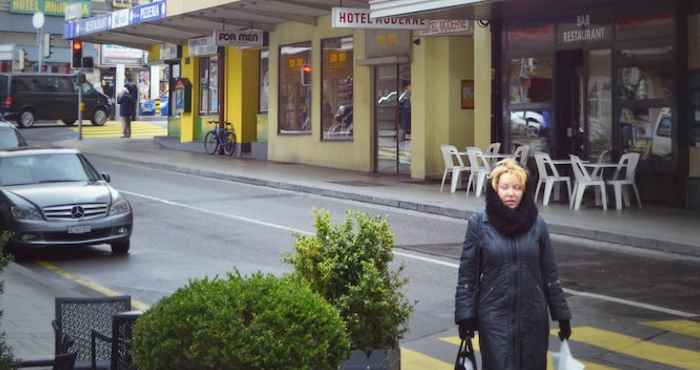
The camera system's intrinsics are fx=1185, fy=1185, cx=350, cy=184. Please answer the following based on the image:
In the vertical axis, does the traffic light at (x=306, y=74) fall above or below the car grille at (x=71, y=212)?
above

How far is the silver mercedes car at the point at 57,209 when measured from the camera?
1498 cm

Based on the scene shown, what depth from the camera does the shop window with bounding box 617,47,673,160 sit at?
20234 millimetres

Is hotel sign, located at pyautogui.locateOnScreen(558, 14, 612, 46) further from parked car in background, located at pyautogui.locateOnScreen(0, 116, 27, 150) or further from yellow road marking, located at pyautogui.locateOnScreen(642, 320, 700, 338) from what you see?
yellow road marking, located at pyautogui.locateOnScreen(642, 320, 700, 338)

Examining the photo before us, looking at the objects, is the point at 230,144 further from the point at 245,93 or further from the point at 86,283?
the point at 86,283

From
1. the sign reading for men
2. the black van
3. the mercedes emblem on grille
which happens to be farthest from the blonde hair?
the black van

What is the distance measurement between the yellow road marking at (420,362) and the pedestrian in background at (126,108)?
108 ft

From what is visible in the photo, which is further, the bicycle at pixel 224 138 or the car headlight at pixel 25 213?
the bicycle at pixel 224 138

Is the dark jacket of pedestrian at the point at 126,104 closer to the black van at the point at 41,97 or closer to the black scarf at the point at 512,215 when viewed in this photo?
the black van at the point at 41,97

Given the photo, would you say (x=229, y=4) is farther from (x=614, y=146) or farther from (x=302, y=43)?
(x=614, y=146)

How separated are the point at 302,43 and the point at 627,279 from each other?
65.2 feet

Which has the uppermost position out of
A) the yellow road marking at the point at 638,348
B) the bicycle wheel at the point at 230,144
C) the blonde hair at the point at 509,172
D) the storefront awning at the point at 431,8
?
the storefront awning at the point at 431,8

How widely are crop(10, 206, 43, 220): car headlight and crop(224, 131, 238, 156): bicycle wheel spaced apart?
66.7 ft

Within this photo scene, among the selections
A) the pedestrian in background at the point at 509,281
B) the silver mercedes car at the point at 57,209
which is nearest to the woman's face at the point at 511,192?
the pedestrian in background at the point at 509,281

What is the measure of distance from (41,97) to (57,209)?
32156 millimetres
